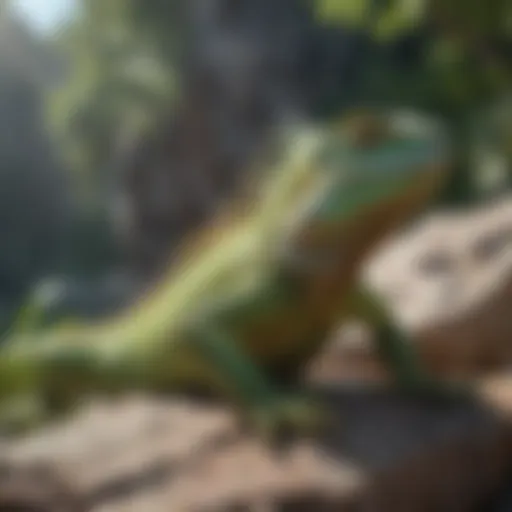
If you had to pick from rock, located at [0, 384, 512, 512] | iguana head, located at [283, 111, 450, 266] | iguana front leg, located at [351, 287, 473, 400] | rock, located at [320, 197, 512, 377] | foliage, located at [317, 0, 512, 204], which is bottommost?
rock, located at [0, 384, 512, 512]

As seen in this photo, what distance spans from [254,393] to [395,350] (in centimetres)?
21

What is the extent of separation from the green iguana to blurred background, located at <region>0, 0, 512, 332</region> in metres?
0.14

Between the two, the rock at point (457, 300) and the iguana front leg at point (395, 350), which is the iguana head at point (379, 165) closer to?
the iguana front leg at point (395, 350)

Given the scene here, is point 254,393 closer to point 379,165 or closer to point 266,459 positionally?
point 266,459

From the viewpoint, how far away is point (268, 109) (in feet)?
14.9

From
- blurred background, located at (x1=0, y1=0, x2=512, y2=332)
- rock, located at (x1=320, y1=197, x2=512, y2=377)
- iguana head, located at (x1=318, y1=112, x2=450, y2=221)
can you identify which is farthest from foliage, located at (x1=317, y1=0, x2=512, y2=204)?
iguana head, located at (x1=318, y1=112, x2=450, y2=221)

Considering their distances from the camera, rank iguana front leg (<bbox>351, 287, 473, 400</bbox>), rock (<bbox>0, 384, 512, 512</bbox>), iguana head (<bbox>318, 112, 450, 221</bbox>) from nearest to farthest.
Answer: rock (<bbox>0, 384, 512, 512</bbox>)
iguana head (<bbox>318, 112, 450, 221</bbox>)
iguana front leg (<bbox>351, 287, 473, 400</bbox>)

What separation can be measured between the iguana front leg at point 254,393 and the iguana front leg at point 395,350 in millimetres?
146

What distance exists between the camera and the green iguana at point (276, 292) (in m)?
0.78

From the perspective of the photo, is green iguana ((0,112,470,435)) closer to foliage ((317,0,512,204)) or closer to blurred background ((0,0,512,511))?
blurred background ((0,0,512,511))

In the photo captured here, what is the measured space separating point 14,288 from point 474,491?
1951 millimetres

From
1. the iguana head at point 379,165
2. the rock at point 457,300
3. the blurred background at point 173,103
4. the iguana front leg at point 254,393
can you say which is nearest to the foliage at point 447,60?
the blurred background at point 173,103

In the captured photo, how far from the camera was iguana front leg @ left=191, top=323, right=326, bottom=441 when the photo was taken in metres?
0.72

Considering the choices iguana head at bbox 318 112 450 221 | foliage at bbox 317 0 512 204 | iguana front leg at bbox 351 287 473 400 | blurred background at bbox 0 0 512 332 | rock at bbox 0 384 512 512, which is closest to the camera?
rock at bbox 0 384 512 512
